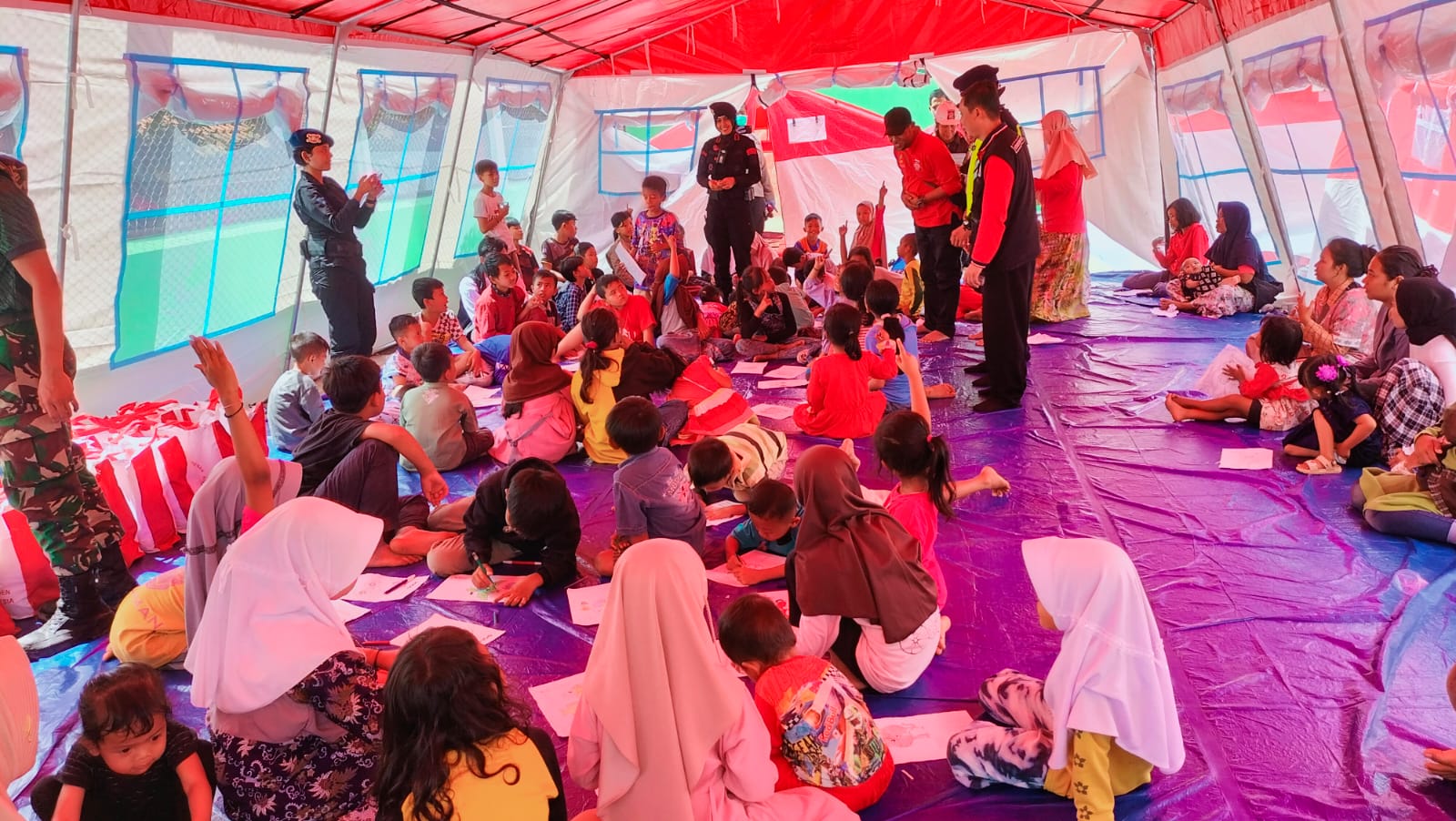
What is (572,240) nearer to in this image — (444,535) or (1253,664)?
(444,535)

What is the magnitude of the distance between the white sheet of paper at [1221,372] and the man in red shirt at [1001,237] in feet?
3.17

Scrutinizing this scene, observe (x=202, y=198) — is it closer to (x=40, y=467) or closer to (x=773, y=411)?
(x=40, y=467)

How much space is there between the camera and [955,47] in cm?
1054

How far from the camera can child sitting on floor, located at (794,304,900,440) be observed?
5.16m

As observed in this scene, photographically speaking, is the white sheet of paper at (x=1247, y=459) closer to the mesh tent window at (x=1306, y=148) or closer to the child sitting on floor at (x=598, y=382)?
the mesh tent window at (x=1306, y=148)

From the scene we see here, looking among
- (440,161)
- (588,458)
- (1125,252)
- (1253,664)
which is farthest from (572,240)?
(1253,664)

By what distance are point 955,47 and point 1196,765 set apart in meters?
9.35

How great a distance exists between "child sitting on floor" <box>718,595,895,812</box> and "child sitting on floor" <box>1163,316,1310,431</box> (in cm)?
343

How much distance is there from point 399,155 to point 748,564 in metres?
5.72

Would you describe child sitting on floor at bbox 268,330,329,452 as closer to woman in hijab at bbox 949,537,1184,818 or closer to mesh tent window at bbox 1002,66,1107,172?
woman in hijab at bbox 949,537,1184,818

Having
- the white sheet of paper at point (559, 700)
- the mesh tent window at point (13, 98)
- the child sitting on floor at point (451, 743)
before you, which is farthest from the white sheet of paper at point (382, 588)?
the mesh tent window at point (13, 98)

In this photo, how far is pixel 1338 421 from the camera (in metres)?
4.39

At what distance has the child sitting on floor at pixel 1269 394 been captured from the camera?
4.93m

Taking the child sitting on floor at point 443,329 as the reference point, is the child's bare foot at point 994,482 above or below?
below
